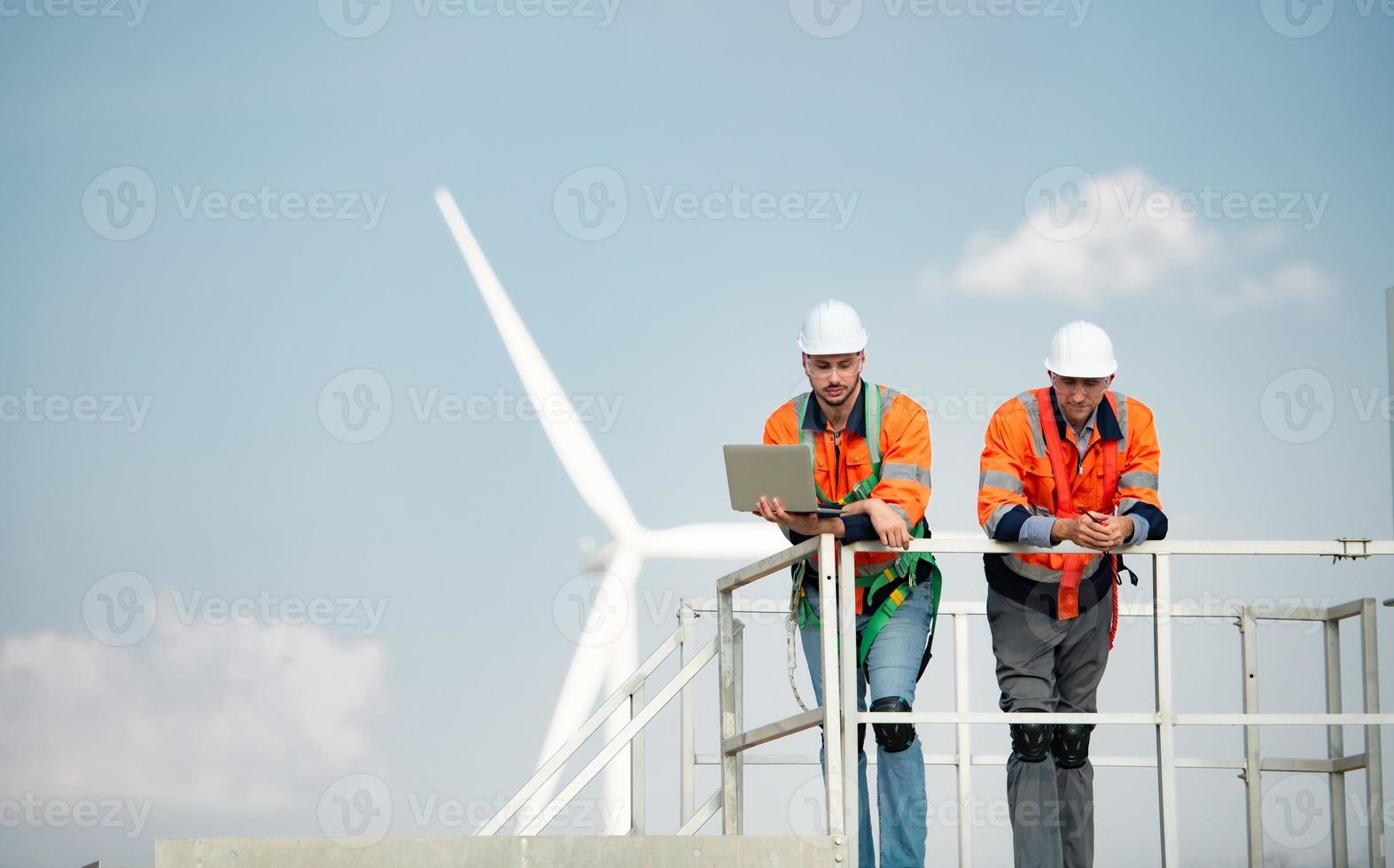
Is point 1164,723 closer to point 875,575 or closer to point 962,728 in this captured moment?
point 875,575

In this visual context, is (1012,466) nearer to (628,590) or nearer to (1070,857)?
(1070,857)

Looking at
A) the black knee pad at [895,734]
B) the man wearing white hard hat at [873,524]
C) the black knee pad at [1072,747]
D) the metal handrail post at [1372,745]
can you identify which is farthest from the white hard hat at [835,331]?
the metal handrail post at [1372,745]

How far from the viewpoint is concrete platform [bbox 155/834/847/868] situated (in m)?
7.20

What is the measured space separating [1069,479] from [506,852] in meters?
3.28

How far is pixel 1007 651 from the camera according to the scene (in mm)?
8484

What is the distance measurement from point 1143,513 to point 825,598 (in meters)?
1.62

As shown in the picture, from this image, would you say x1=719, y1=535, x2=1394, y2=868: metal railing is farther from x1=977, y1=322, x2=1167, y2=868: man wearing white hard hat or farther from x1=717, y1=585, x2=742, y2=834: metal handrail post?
x1=977, y1=322, x2=1167, y2=868: man wearing white hard hat

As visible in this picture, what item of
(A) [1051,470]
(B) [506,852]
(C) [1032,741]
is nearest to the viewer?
(B) [506,852]

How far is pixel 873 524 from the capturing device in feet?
26.0

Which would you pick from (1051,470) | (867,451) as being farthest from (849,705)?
(1051,470)

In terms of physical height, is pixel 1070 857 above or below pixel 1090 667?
below

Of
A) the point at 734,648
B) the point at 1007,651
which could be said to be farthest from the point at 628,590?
the point at 1007,651

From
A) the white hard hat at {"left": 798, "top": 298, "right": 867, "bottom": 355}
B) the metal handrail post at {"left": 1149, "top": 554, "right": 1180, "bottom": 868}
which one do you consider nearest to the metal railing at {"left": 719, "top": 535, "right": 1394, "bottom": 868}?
the metal handrail post at {"left": 1149, "top": 554, "right": 1180, "bottom": 868}

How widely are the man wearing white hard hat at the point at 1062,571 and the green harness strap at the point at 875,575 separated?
346 millimetres
